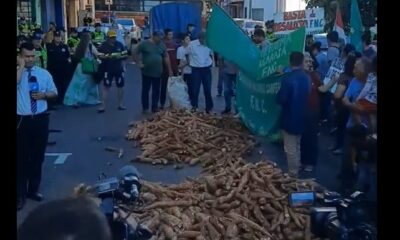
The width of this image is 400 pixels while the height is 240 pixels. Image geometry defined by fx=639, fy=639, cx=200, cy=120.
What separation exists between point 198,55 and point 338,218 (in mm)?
9021

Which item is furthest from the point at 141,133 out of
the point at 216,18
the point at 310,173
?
the point at 310,173

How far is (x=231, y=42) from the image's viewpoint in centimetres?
1084

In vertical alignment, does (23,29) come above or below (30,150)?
above

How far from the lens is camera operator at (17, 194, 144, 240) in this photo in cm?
264

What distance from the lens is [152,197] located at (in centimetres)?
611

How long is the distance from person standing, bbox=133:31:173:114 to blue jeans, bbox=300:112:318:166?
4.94m

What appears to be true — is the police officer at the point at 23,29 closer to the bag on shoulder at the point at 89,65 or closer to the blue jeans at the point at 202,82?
the bag on shoulder at the point at 89,65

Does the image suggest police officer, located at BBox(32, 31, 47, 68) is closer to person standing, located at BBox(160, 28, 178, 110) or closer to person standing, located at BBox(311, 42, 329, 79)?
person standing, located at BBox(160, 28, 178, 110)

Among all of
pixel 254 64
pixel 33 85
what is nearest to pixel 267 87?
pixel 254 64

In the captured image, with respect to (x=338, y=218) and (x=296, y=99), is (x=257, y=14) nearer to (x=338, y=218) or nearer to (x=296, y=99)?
(x=296, y=99)

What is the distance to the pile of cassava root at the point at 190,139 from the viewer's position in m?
8.93

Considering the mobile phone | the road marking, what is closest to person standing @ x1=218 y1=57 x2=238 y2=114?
the road marking
